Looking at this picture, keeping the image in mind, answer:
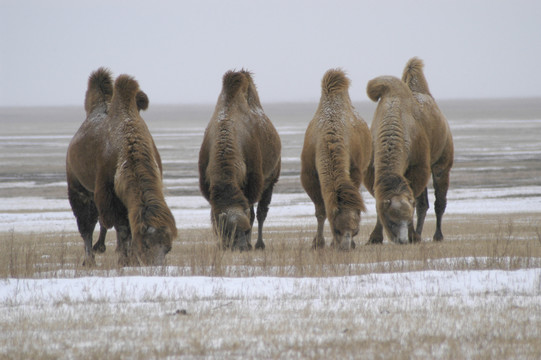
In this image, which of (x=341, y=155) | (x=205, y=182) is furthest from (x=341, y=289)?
(x=205, y=182)

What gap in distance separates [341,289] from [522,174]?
24.1 metres

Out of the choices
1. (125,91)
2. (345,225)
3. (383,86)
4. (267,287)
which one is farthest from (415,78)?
(267,287)

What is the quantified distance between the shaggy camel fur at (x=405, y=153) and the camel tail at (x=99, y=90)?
4297 millimetres

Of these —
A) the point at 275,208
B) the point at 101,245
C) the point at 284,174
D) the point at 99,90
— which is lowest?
the point at 284,174

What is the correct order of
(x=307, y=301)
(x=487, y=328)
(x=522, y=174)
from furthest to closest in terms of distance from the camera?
(x=522, y=174) < (x=307, y=301) < (x=487, y=328)

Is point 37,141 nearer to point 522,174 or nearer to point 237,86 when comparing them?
point 522,174

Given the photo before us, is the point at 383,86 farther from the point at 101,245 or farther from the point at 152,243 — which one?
the point at 152,243

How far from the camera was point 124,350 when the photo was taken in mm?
5375

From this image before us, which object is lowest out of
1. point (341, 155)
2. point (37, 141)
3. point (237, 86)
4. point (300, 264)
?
point (37, 141)

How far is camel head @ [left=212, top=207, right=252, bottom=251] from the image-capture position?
35.0 ft

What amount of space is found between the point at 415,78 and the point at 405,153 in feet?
10.9

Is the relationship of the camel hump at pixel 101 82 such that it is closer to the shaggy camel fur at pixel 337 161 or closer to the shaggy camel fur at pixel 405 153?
the shaggy camel fur at pixel 337 161

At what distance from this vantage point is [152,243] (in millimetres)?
8758

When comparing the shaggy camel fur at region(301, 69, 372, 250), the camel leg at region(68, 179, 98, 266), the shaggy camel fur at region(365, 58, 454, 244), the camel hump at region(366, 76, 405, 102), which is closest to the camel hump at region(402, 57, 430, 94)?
the shaggy camel fur at region(365, 58, 454, 244)
